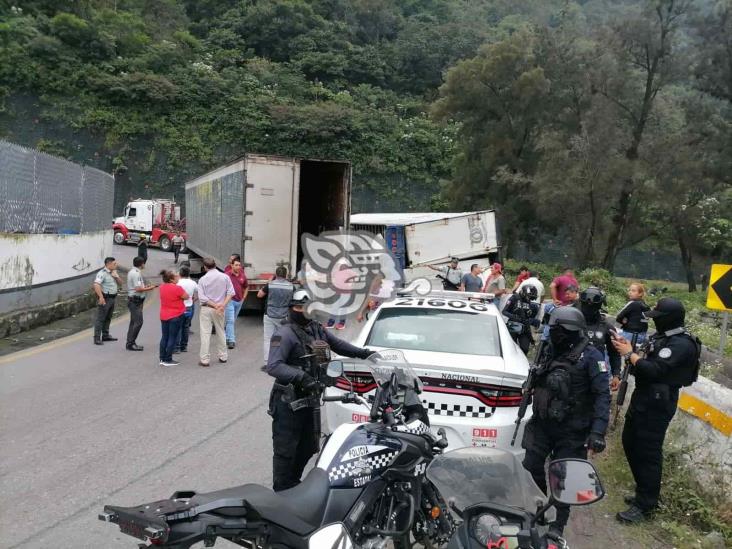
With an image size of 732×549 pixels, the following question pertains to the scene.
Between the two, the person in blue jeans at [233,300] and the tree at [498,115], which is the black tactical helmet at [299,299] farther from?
the tree at [498,115]

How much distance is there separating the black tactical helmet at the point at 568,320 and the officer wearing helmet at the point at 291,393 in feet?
5.66

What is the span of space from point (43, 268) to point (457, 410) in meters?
10.6

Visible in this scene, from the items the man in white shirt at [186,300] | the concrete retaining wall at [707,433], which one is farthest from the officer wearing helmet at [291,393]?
the man in white shirt at [186,300]

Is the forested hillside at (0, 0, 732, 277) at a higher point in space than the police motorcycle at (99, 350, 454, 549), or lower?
higher

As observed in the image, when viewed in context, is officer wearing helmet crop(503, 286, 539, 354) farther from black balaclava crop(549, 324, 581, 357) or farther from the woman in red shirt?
the woman in red shirt

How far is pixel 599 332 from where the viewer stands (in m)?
5.23

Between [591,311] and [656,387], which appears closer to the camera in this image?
[656,387]

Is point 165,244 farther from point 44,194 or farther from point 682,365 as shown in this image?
point 682,365

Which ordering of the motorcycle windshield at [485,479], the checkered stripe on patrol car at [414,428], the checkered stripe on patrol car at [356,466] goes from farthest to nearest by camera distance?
the checkered stripe on patrol car at [414,428] → the checkered stripe on patrol car at [356,466] → the motorcycle windshield at [485,479]

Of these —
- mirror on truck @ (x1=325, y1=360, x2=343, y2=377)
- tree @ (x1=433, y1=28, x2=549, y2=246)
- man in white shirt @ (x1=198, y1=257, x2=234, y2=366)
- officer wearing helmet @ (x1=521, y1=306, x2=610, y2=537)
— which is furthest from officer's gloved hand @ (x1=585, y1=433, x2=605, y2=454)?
tree @ (x1=433, y1=28, x2=549, y2=246)

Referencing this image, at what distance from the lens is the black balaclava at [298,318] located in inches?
190

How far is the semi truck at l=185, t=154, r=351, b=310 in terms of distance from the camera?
13867 millimetres

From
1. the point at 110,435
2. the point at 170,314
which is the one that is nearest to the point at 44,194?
the point at 170,314

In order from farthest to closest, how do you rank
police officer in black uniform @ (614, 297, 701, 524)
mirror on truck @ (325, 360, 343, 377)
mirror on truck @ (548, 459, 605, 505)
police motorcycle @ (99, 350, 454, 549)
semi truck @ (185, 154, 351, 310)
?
semi truck @ (185, 154, 351, 310), police officer in black uniform @ (614, 297, 701, 524), mirror on truck @ (325, 360, 343, 377), police motorcycle @ (99, 350, 454, 549), mirror on truck @ (548, 459, 605, 505)
